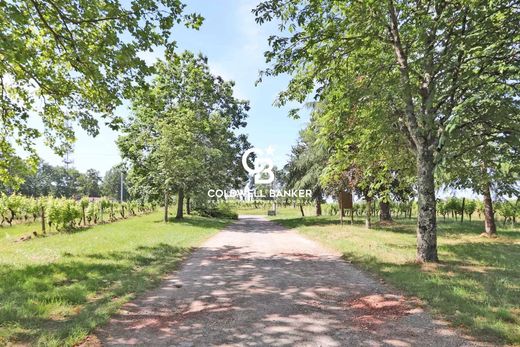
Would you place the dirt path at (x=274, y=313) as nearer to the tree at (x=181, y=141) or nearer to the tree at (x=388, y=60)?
the tree at (x=388, y=60)

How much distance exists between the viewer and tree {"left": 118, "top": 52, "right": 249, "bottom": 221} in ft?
79.7

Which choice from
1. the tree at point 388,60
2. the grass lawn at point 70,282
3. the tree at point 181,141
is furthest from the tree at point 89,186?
the tree at point 388,60

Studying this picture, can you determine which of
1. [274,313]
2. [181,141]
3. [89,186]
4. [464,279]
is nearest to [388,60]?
[464,279]

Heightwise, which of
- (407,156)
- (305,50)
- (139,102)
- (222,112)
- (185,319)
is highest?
(222,112)

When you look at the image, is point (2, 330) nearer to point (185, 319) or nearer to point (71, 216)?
point (185, 319)

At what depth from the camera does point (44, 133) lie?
12047mm

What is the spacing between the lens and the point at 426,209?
32.7 feet

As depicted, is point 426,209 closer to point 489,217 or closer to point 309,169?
point 489,217

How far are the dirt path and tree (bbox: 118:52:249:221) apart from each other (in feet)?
46.1

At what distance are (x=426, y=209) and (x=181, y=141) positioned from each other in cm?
1851

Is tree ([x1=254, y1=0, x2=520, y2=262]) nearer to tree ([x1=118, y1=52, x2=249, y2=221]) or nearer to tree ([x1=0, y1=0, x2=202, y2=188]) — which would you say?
tree ([x1=0, y1=0, x2=202, y2=188])

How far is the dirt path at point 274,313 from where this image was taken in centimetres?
470

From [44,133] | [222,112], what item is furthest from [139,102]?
[222,112]

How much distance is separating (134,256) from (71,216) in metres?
10.7
